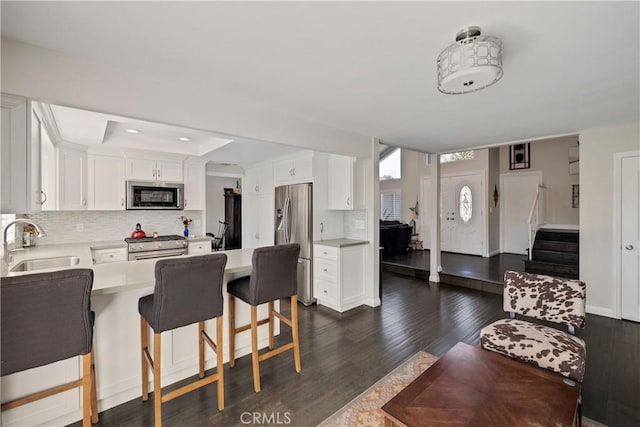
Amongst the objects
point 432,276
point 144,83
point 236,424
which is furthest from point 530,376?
point 432,276

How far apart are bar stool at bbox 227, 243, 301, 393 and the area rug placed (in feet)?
1.95

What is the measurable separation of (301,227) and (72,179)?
3180mm

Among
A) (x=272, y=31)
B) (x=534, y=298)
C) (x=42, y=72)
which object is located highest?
(x=272, y=31)

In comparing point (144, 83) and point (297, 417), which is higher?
point (144, 83)

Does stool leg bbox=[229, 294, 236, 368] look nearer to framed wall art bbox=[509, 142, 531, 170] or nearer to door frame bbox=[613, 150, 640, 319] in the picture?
door frame bbox=[613, 150, 640, 319]

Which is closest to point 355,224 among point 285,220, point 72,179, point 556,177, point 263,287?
point 285,220

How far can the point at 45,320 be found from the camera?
1.35 meters

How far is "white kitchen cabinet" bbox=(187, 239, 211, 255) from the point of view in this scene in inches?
180

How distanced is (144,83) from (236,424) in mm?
2401

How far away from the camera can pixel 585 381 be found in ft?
7.25

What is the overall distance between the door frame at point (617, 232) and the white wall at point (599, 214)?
2 cm

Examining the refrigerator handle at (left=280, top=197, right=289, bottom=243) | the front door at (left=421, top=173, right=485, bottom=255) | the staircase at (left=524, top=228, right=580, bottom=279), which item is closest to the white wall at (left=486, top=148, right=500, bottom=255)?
the front door at (left=421, top=173, right=485, bottom=255)

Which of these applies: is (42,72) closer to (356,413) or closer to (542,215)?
(356,413)

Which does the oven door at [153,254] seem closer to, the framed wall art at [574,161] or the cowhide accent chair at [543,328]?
the cowhide accent chair at [543,328]
